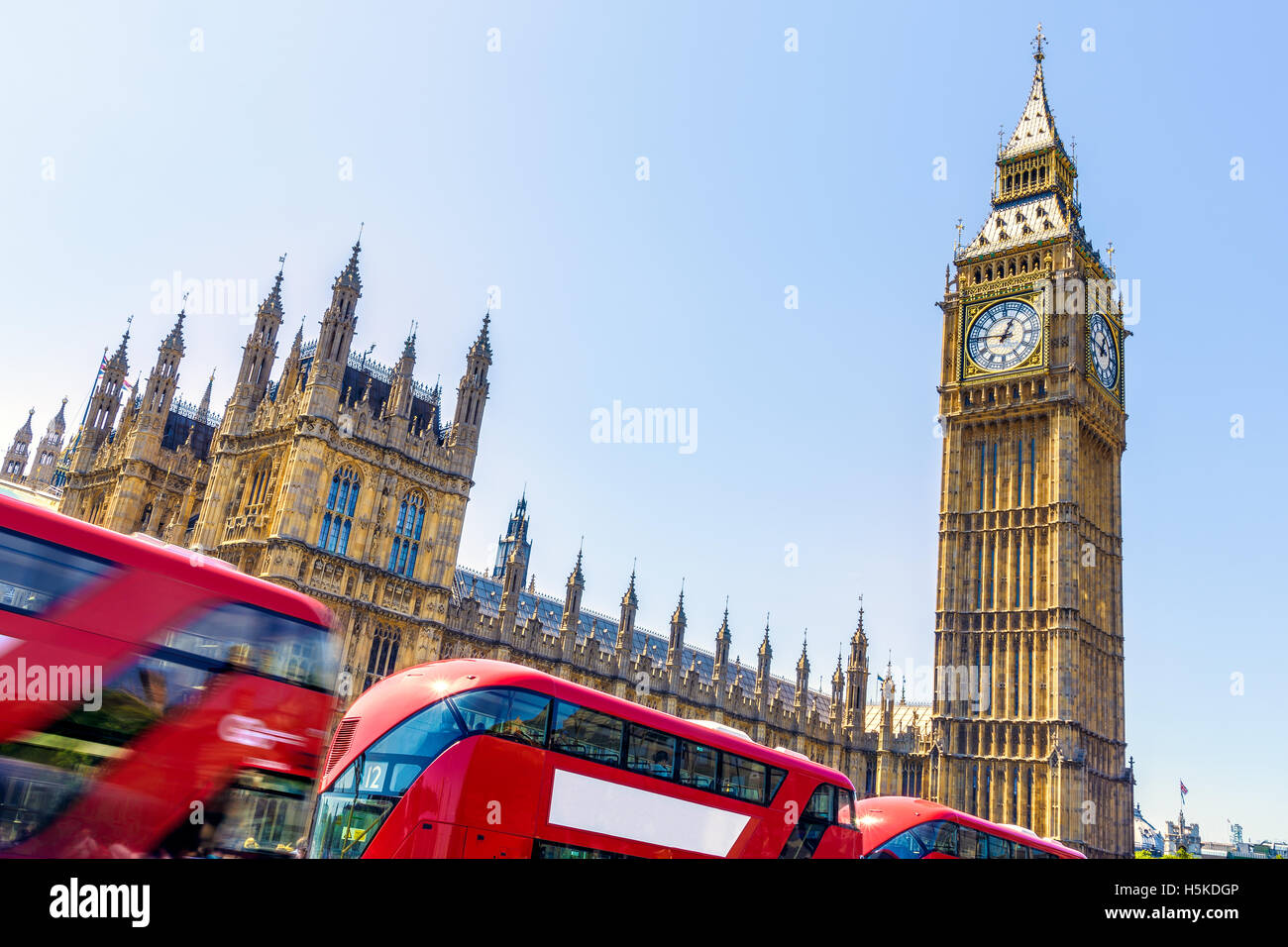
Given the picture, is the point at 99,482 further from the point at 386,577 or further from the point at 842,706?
the point at 842,706

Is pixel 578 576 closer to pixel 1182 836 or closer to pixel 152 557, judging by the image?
pixel 152 557

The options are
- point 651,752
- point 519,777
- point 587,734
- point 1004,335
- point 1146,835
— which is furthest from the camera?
point 1146,835

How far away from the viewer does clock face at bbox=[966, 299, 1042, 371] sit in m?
69.1

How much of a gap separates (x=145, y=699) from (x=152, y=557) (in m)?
1.97

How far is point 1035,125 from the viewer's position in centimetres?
7788

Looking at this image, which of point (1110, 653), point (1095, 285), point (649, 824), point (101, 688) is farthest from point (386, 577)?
point (1095, 285)

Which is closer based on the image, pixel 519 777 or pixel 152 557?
pixel 152 557

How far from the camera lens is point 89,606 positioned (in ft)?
40.9

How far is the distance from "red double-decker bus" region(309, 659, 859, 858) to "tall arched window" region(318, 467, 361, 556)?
71.6ft

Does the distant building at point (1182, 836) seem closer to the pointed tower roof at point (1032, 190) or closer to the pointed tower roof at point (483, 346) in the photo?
the pointed tower roof at point (1032, 190)

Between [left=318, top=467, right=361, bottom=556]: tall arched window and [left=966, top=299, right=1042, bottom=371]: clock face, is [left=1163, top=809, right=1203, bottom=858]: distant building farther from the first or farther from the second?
[left=318, top=467, right=361, bottom=556]: tall arched window

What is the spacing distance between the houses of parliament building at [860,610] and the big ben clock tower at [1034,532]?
0.17 m

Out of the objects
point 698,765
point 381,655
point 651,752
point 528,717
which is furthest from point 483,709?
point 381,655
